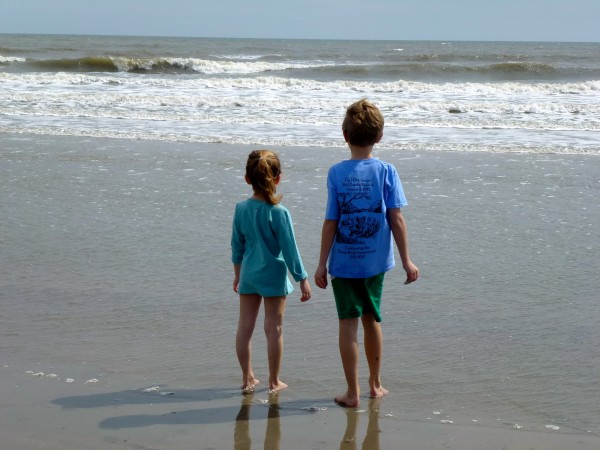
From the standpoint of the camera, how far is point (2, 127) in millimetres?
14133

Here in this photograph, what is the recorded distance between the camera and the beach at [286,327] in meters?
3.52

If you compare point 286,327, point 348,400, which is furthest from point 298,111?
point 348,400

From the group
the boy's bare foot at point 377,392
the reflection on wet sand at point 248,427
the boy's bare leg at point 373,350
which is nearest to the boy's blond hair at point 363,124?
the boy's bare leg at point 373,350

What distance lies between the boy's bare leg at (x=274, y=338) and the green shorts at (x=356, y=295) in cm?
32

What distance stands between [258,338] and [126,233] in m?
2.60

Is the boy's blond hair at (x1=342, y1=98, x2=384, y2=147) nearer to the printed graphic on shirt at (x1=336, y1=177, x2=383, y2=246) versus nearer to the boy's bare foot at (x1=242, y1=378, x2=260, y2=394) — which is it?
the printed graphic on shirt at (x1=336, y1=177, x2=383, y2=246)

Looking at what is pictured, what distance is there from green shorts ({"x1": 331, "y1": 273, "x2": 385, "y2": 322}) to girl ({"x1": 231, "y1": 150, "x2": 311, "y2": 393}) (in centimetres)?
16

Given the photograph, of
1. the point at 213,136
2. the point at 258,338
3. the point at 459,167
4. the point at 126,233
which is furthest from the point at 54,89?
the point at 258,338

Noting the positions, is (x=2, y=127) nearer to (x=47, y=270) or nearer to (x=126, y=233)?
(x=126, y=233)

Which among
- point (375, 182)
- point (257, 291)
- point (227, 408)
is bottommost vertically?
point (227, 408)

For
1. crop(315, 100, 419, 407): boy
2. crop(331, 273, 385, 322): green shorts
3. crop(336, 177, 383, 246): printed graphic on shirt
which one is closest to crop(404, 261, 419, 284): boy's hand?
crop(315, 100, 419, 407): boy

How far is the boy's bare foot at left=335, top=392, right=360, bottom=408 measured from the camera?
12.3 ft

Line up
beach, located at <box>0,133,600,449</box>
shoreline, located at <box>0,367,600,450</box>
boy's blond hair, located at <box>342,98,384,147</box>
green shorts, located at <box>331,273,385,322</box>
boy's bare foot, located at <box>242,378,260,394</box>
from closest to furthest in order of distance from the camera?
shoreline, located at <box>0,367,600,450</box> → beach, located at <box>0,133,600,449</box> → boy's blond hair, located at <box>342,98,384,147</box> → green shorts, located at <box>331,273,385,322</box> → boy's bare foot, located at <box>242,378,260,394</box>

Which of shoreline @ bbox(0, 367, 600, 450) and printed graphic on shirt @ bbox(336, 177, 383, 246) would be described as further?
printed graphic on shirt @ bbox(336, 177, 383, 246)
